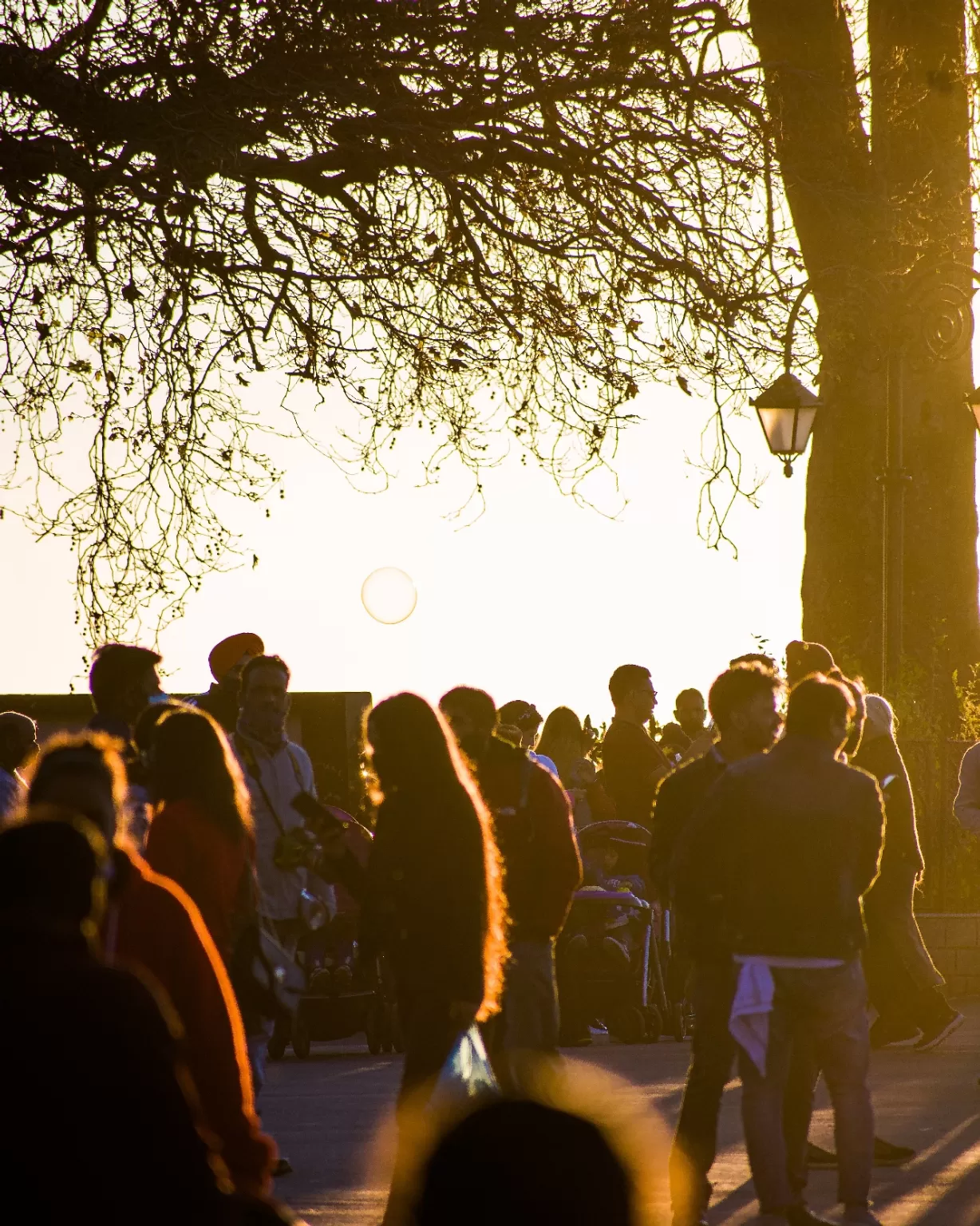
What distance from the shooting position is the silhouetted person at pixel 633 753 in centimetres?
1266

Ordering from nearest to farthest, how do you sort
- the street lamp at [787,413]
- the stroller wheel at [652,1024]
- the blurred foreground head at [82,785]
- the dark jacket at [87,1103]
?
the dark jacket at [87,1103], the blurred foreground head at [82,785], the stroller wheel at [652,1024], the street lamp at [787,413]

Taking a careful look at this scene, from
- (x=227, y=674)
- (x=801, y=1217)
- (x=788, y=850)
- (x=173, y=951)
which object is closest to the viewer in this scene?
(x=173, y=951)

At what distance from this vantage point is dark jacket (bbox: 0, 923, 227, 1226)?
2641 millimetres

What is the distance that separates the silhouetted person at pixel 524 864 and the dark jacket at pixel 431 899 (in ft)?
4.86

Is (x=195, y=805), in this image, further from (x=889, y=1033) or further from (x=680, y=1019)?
(x=680, y=1019)

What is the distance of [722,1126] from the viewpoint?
990 cm

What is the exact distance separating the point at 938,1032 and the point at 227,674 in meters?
5.55

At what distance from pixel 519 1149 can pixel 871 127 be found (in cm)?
1466

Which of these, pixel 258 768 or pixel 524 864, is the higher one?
pixel 258 768

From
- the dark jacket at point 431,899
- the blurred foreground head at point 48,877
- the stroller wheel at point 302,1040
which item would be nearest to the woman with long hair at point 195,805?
the dark jacket at point 431,899

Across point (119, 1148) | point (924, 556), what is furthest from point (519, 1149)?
point (924, 556)

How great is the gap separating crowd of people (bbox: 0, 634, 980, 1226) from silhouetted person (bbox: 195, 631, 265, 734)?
16mm

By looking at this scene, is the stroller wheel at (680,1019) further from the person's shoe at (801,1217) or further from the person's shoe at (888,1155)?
the person's shoe at (801,1217)

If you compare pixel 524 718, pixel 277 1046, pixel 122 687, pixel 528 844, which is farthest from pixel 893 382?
pixel 122 687
